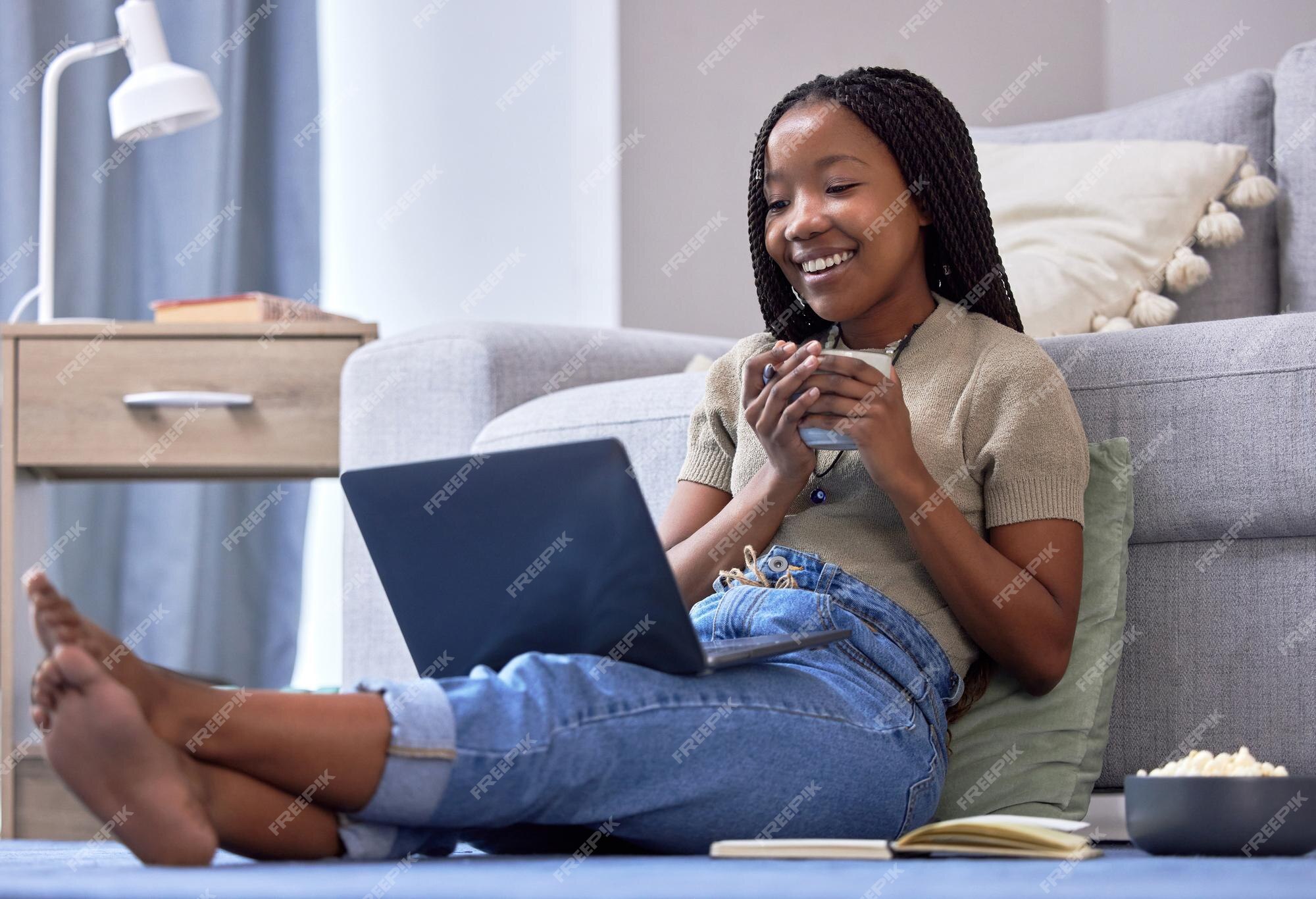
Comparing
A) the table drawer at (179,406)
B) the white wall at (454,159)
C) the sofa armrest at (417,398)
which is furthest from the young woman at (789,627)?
the white wall at (454,159)

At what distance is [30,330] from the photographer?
1.86 m

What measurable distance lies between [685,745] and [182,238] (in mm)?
1970

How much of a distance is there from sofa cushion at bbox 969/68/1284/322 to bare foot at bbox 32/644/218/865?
1379 mm

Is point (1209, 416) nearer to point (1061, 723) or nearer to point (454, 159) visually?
point (1061, 723)

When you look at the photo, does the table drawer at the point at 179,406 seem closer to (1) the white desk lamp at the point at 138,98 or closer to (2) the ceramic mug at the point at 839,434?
(1) the white desk lamp at the point at 138,98

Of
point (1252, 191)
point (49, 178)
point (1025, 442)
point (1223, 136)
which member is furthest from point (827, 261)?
point (49, 178)

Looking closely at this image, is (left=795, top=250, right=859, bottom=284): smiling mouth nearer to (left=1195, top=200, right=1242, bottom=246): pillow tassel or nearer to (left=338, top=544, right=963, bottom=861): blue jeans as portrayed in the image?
(left=338, top=544, right=963, bottom=861): blue jeans

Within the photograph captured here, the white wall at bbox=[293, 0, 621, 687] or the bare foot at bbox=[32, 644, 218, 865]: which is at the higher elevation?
the white wall at bbox=[293, 0, 621, 687]

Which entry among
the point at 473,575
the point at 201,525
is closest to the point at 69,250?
the point at 201,525

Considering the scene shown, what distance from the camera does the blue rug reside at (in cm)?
69

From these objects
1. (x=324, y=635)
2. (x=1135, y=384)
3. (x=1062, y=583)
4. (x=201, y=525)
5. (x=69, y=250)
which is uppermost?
(x=69, y=250)

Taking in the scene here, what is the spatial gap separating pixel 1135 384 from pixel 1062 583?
0.22m

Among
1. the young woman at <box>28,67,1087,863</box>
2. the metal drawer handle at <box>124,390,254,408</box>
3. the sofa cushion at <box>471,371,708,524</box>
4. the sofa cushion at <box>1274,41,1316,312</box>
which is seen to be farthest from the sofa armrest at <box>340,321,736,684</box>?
the sofa cushion at <box>1274,41,1316,312</box>

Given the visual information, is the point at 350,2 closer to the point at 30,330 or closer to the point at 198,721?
the point at 30,330
